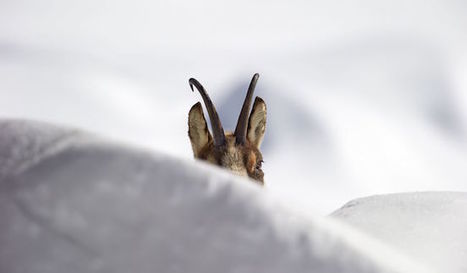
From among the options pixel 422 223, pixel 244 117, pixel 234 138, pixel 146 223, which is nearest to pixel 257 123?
pixel 244 117

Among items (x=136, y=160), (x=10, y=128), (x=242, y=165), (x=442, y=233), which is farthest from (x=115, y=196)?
(x=242, y=165)

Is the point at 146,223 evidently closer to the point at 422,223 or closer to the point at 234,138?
the point at 422,223

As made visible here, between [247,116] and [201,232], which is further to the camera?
[247,116]

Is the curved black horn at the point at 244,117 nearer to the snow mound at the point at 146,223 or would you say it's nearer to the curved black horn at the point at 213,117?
the curved black horn at the point at 213,117

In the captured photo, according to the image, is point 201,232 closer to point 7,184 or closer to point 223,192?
point 223,192

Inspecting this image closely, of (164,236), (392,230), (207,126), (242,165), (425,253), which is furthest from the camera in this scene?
(207,126)

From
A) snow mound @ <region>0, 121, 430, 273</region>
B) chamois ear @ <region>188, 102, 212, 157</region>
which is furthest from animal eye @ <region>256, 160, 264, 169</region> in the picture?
snow mound @ <region>0, 121, 430, 273</region>

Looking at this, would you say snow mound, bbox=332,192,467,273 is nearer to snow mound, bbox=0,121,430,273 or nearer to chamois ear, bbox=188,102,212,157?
snow mound, bbox=0,121,430,273

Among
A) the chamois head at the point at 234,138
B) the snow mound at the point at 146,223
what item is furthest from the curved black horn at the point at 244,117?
the snow mound at the point at 146,223
